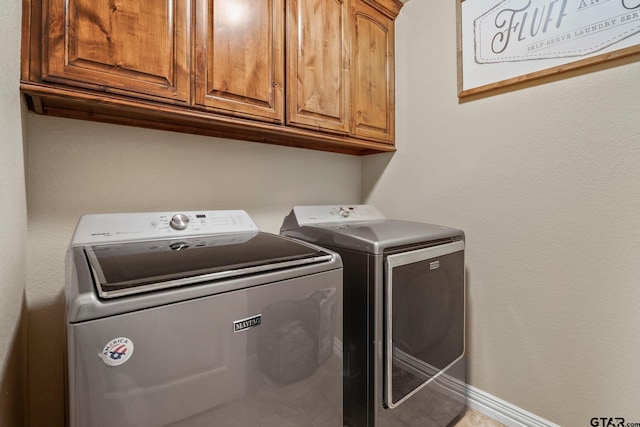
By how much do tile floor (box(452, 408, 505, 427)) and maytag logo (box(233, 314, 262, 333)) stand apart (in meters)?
1.37

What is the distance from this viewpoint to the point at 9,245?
0.76 meters

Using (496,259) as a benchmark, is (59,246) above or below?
above

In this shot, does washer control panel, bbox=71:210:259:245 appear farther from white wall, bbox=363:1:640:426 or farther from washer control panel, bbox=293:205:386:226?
white wall, bbox=363:1:640:426

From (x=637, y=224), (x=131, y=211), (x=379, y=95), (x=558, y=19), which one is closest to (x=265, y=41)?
(x=379, y=95)

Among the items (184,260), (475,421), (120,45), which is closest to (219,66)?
(120,45)

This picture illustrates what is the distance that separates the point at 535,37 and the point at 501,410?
1.86 metres

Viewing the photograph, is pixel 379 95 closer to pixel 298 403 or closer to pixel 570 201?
pixel 570 201

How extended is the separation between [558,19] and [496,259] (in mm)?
1151

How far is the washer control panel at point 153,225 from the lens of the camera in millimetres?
1117

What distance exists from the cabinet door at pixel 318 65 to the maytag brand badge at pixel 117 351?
1096 mm

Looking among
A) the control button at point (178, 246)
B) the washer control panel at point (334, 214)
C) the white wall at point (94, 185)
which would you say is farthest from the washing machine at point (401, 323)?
the control button at point (178, 246)

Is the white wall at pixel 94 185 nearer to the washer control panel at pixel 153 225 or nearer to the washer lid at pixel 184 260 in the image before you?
the washer control panel at pixel 153 225

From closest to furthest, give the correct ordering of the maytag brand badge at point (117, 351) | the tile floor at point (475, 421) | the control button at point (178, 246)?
the maytag brand badge at point (117, 351)
the control button at point (178, 246)
the tile floor at point (475, 421)

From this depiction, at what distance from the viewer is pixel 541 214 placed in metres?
1.42
